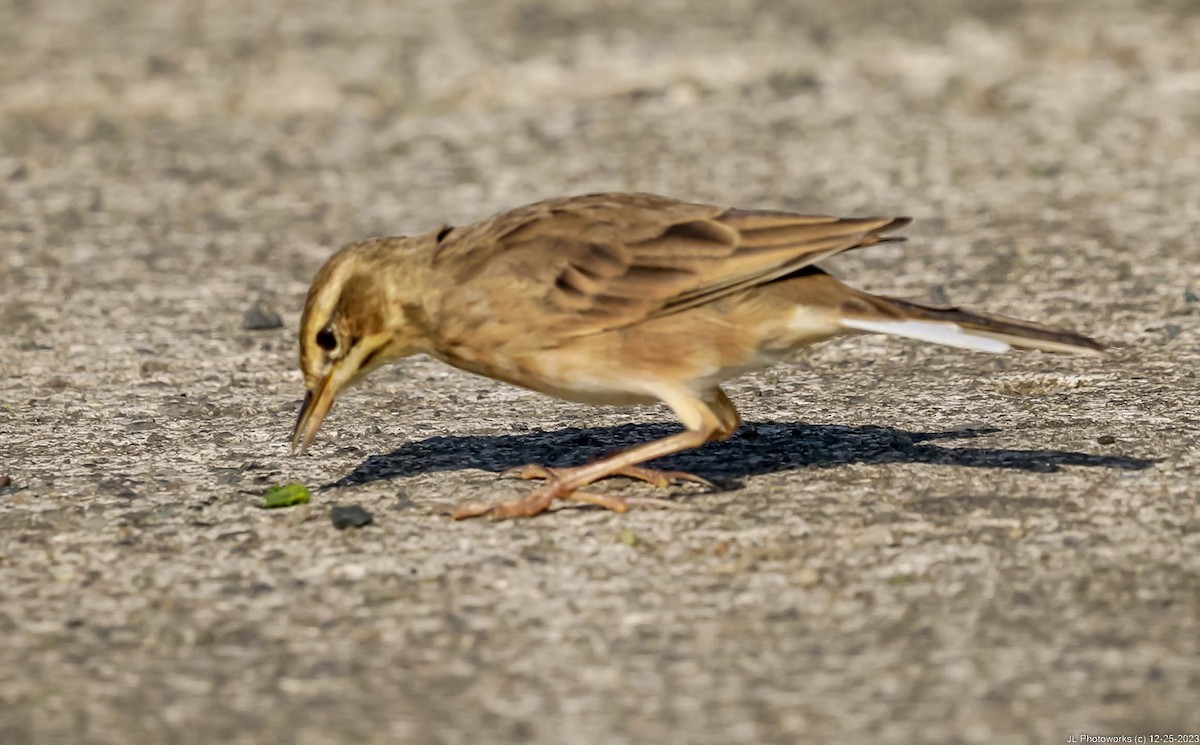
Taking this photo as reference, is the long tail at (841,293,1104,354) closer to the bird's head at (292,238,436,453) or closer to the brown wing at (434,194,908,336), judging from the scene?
the brown wing at (434,194,908,336)

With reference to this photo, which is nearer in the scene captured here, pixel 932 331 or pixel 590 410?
pixel 932 331

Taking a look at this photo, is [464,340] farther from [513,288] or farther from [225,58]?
[225,58]

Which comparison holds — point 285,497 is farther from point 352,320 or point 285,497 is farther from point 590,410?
point 590,410

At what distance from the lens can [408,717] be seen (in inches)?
153

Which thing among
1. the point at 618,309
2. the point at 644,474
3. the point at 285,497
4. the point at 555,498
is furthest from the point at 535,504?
the point at 285,497

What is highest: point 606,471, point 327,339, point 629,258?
point 629,258

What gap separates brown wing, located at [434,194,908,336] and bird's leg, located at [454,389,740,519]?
0.36 meters

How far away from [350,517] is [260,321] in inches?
98.7

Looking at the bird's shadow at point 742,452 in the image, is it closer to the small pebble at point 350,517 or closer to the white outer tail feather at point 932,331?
the small pebble at point 350,517

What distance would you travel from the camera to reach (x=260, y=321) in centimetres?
736

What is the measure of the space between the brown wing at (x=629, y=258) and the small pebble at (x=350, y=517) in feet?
2.48

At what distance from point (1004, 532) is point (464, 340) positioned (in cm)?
182

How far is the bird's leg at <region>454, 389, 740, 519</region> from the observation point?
5.12 metres

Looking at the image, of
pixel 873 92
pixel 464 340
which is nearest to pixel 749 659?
pixel 464 340
